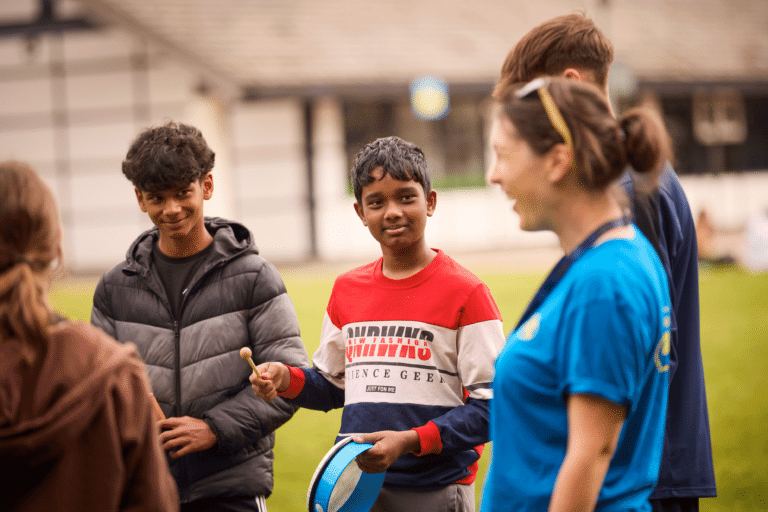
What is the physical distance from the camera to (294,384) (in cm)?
229

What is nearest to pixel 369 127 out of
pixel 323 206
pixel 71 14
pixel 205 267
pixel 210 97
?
pixel 323 206

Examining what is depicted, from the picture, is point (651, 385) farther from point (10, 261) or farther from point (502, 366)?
point (10, 261)

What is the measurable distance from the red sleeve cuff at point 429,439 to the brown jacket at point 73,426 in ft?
Result: 2.62

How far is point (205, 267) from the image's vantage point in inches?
93.7

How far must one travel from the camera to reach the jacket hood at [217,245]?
7.97 feet

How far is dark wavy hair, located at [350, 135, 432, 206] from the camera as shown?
7.60 feet

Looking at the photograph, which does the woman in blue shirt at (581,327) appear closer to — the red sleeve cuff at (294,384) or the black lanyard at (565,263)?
the black lanyard at (565,263)

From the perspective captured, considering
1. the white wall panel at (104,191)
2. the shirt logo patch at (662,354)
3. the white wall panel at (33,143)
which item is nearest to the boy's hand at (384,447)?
the shirt logo patch at (662,354)

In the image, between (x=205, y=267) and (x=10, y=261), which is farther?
(x=205, y=267)

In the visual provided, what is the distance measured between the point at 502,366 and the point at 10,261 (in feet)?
3.22

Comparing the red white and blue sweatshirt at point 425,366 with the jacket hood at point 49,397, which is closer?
the jacket hood at point 49,397

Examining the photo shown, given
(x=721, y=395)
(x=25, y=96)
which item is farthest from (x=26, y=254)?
(x=25, y=96)

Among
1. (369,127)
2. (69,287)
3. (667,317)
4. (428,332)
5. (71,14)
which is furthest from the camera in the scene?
(369,127)

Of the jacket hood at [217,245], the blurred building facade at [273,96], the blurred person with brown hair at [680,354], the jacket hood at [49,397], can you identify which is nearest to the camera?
the jacket hood at [49,397]
